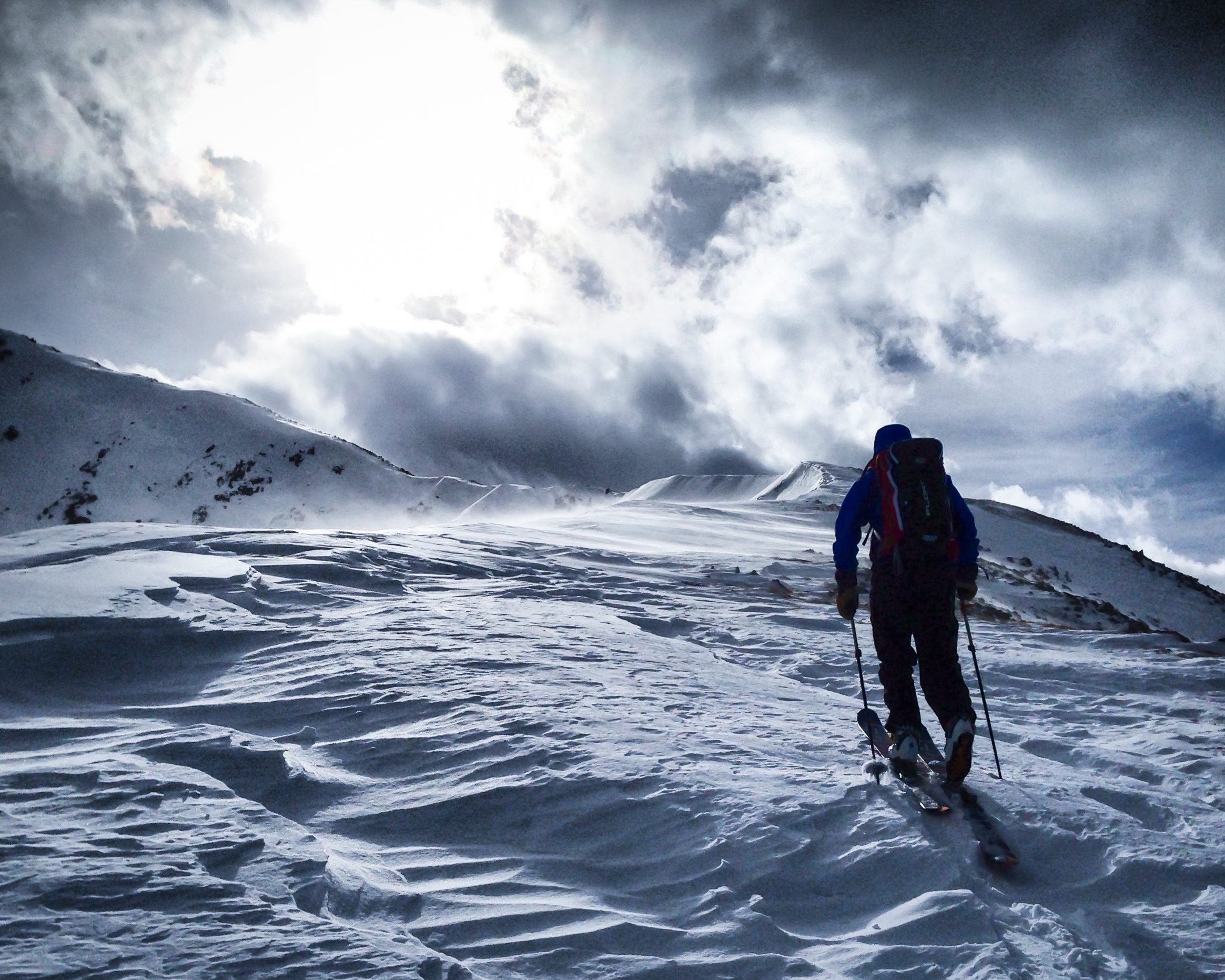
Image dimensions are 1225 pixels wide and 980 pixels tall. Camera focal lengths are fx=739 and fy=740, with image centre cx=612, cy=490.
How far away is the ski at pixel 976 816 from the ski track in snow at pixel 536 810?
3.1 inches

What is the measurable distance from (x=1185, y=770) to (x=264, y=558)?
10.2m

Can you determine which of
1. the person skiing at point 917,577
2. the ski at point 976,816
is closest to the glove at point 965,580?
the person skiing at point 917,577

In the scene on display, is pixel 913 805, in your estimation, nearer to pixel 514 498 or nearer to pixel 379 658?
pixel 379 658

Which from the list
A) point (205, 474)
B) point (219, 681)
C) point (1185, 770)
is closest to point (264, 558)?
point (219, 681)

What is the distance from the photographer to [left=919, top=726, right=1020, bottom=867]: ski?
306 cm

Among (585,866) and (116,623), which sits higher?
(116,623)

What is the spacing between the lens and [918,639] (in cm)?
420

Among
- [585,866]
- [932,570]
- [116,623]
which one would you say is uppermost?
[932,570]

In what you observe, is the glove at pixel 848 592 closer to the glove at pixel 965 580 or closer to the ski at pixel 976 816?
the glove at pixel 965 580

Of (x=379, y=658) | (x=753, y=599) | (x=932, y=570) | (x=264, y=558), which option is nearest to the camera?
(x=932, y=570)

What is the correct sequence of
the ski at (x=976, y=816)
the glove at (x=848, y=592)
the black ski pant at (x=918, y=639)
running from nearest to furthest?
the ski at (x=976, y=816) < the black ski pant at (x=918, y=639) < the glove at (x=848, y=592)

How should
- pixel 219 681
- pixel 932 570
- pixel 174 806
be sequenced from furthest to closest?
pixel 219 681
pixel 932 570
pixel 174 806

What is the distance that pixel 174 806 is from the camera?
3.27 metres

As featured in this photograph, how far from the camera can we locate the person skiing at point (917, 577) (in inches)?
163
